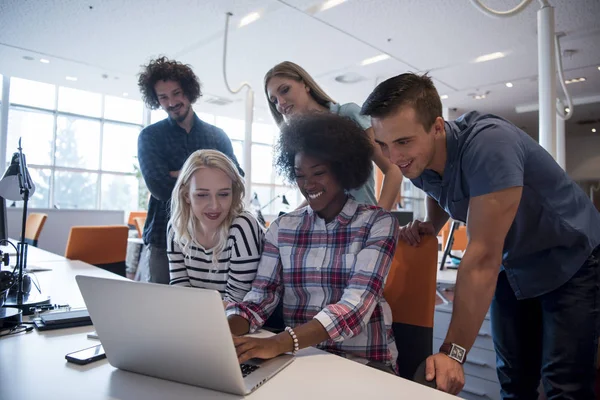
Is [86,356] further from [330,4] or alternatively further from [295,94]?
[330,4]

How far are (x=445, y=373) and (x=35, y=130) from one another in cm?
894

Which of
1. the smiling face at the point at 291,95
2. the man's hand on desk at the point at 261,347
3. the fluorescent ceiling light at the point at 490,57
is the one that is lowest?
the man's hand on desk at the point at 261,347

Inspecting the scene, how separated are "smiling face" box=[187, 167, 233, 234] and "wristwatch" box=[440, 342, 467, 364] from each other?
0.80 m

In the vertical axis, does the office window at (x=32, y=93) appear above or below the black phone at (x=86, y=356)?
above

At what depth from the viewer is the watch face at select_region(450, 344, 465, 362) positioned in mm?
852

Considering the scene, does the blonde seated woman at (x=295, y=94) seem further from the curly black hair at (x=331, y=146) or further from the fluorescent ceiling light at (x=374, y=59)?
the fluorescent ceiling light at (x=374, y=59)

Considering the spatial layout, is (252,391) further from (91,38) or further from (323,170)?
(91,38)

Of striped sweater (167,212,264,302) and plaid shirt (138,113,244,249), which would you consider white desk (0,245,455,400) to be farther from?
plaid shirt (138,113,244,249)

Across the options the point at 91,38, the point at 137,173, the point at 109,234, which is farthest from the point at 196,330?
the point at 137,173

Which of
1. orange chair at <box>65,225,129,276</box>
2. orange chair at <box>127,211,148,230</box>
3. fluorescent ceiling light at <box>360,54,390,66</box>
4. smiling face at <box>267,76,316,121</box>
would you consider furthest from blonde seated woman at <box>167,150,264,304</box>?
orange chair at <box>127,211,148,230</box>

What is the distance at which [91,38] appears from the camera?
16.7ft

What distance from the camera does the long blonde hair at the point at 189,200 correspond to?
1.36 metres

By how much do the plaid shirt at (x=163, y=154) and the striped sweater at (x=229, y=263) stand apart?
0.37m

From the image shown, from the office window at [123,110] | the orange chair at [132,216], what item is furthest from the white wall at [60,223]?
the office window at [123,110]
